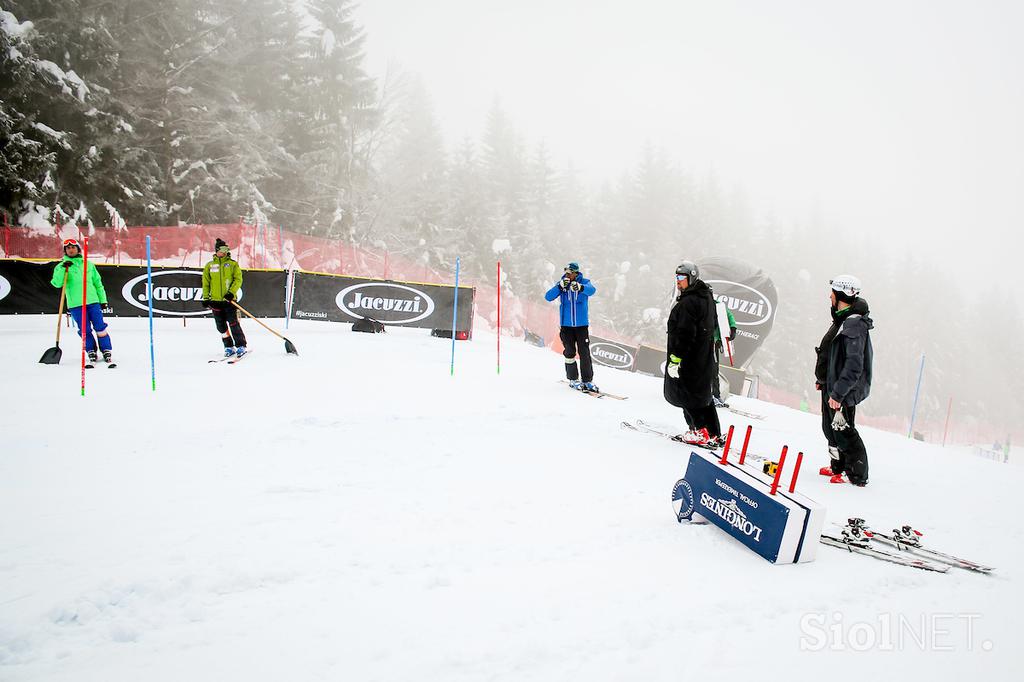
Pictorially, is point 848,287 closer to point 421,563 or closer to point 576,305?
point 576,305

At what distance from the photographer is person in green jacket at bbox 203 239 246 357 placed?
8.75 meters

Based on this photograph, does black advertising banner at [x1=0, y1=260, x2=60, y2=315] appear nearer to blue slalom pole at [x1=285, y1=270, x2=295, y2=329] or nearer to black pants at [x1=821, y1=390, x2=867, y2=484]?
blue slalom pole at [x1=285, y1=270, x2=295, y2=329]

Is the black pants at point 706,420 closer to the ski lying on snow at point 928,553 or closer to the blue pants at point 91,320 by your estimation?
the ski lying on snow at point 928,553

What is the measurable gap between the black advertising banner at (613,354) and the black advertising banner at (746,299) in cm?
484

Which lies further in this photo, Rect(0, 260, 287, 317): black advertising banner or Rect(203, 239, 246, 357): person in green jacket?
Rect(0, 260, 287, 317): black advertising banner

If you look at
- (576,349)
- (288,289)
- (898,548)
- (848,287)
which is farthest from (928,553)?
(288,289)

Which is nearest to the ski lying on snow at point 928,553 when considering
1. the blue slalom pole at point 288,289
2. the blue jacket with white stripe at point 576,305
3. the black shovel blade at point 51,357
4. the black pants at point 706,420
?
the black pants at point 706,420

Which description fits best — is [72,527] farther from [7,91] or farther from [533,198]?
[533,198]

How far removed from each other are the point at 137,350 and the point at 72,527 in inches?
291

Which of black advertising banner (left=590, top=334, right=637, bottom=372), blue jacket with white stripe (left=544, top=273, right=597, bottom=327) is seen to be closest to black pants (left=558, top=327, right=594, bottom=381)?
blue jacket with white stripe (left=544, top=273, right=597, bottom=327)

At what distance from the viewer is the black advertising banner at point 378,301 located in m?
13.0

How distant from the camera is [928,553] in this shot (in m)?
3.45

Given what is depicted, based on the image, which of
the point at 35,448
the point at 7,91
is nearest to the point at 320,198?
the point at 7,91

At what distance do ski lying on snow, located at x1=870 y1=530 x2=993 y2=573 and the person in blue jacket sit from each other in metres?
4.85
